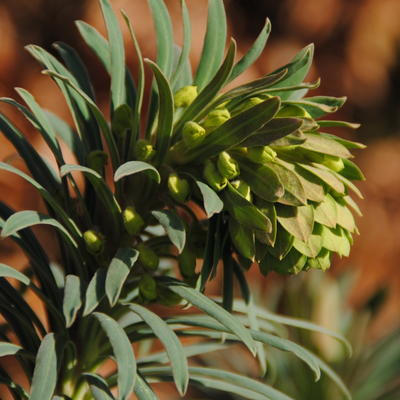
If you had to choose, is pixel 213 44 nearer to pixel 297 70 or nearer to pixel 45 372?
pixel 297 70

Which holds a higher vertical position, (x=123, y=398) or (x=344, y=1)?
(x=344, y=1)

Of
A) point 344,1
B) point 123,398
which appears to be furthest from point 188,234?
point 344,1

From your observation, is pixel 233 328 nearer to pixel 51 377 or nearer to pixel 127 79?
pixel 51 377

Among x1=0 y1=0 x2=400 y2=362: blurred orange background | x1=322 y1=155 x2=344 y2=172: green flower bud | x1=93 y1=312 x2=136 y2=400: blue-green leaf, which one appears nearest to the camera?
x1=93 y1=312 x2=136 y2=400: blue-green leaf

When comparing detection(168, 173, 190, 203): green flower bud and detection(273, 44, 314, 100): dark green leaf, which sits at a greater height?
detection(273, 44, 314, 100): dark green leaf

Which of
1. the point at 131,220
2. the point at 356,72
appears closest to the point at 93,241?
the point at 131,220

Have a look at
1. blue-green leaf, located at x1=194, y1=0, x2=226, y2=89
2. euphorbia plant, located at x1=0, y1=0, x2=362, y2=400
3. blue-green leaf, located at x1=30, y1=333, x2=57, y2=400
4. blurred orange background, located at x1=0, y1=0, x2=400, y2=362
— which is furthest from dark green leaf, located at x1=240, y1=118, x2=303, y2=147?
blurred orange background, located at x1=0, y1=0, x2=400, y2=362

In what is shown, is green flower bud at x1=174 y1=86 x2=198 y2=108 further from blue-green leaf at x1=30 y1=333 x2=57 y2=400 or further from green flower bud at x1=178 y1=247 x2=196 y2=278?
blue-green leaf at x1=30 y1=333 x2=57 y2=400
